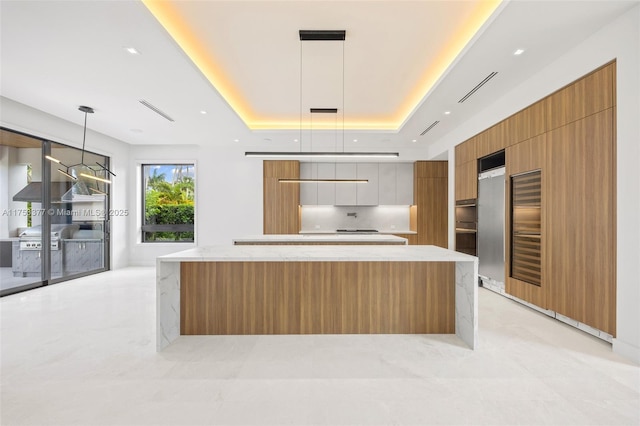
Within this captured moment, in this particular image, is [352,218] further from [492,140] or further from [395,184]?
[492,140]

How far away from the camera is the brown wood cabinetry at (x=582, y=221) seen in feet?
8.71

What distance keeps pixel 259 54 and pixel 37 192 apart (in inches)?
182

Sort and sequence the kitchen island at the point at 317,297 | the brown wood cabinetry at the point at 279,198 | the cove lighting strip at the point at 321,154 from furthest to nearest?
the brown wood cabinetry at the point at 279,198, the cove lighting strip at the point at 321,154, the kitchen island at the point at 317,297

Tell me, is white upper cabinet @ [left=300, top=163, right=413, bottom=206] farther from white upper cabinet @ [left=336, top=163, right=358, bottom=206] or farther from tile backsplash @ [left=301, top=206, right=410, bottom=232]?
tile backsplash @ [left=301, top=206, right=410, bottom=232]

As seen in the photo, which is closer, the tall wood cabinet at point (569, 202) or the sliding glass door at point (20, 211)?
the tall wood cabinet at point (569, 202)

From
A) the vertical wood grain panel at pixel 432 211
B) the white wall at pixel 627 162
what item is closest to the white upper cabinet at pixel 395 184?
the vertical wood grain panel at pixel 432 211

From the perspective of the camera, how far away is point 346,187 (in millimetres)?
7238

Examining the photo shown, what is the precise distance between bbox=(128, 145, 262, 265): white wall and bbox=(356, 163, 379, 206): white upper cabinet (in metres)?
2.42

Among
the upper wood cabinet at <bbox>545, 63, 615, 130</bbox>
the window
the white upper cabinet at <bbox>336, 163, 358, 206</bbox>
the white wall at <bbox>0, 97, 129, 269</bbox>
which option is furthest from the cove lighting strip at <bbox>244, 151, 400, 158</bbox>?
the window

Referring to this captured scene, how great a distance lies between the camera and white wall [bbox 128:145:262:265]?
7.07 m

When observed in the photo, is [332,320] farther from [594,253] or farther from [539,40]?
[539,40]

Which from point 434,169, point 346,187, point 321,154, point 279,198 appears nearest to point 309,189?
point 279,198

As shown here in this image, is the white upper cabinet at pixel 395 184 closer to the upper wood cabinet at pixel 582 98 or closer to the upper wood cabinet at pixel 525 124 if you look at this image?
the upper wood cabinet at pixel 525 124

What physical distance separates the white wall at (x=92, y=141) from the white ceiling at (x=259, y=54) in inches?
11.0
